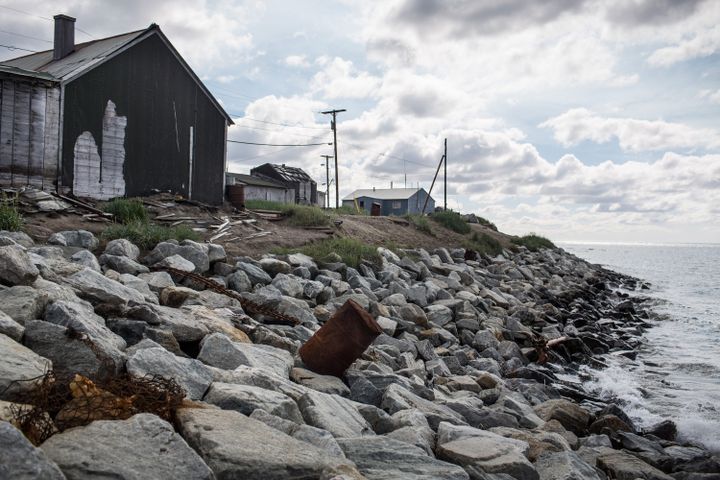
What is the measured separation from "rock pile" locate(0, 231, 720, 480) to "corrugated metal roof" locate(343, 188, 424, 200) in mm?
44510

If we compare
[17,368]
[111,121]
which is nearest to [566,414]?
[17,368]

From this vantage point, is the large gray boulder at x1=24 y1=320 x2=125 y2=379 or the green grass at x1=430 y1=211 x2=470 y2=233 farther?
the green grass at x1=430 y1=211 x2=470 y2=233

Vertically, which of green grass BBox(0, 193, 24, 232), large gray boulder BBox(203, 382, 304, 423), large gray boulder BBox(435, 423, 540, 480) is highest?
green grass BBox(0, 193, 24, 232)

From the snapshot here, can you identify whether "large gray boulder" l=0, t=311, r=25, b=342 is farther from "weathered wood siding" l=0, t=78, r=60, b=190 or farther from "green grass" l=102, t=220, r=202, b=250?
"weathered wood siding" l=0, t=78, r=60, b=190

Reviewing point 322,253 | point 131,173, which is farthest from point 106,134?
point 322,253

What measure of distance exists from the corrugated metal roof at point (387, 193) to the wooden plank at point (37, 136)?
39995mm

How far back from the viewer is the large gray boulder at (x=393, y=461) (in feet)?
9.98

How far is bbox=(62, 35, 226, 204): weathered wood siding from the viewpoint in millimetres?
14055

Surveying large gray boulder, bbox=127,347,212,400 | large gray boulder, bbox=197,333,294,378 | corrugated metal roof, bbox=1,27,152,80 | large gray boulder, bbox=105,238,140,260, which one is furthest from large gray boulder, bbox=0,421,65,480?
corrugated metal roof, bbox=1,27,152,80

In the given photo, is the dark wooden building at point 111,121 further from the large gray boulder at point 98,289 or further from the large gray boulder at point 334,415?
the large gray boulder at point 334,415

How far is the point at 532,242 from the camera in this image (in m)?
28.2

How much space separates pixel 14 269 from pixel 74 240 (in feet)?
13.4

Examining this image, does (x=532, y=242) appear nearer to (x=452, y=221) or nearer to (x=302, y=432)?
(x=452, y=221)

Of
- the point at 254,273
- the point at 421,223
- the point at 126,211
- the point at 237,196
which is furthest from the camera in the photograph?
the point at 421,223
